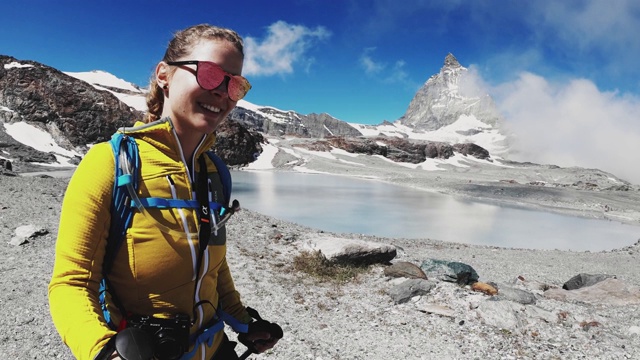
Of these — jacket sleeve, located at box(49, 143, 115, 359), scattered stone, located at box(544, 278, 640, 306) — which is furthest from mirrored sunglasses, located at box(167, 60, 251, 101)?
scattered stone, located at box(544, 278, 640, 306)

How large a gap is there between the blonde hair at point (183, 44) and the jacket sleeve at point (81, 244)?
607 mm

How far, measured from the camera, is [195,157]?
236 centimetres

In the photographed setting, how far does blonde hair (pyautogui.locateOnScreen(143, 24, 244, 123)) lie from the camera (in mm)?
2264

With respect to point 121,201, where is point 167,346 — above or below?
below

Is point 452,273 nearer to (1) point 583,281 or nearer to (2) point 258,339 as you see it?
(1) point 583,281

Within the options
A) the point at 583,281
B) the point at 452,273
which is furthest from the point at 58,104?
the point at 583,281

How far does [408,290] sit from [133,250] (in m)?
7.70

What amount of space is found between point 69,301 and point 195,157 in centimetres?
96

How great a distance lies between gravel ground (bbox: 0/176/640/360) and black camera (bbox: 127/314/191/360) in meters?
4.64

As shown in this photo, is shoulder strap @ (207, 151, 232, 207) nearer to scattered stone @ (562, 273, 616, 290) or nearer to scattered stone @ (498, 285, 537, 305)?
scattered stone @ (498, 285, 537, 305)

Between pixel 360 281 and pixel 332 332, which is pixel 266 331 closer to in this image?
pixel 332 332

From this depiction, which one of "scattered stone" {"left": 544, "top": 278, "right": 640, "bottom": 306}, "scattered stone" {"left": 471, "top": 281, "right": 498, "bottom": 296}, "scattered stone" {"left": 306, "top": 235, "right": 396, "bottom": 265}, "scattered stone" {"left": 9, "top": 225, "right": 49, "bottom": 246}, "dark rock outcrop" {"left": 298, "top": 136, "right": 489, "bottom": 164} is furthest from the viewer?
"dark rock outcrop" {"left": 298, "top": 136, "right": 489, "bottom": 164}

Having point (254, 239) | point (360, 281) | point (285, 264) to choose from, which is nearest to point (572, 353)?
point (360, 281)

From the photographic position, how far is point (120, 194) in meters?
1.91
